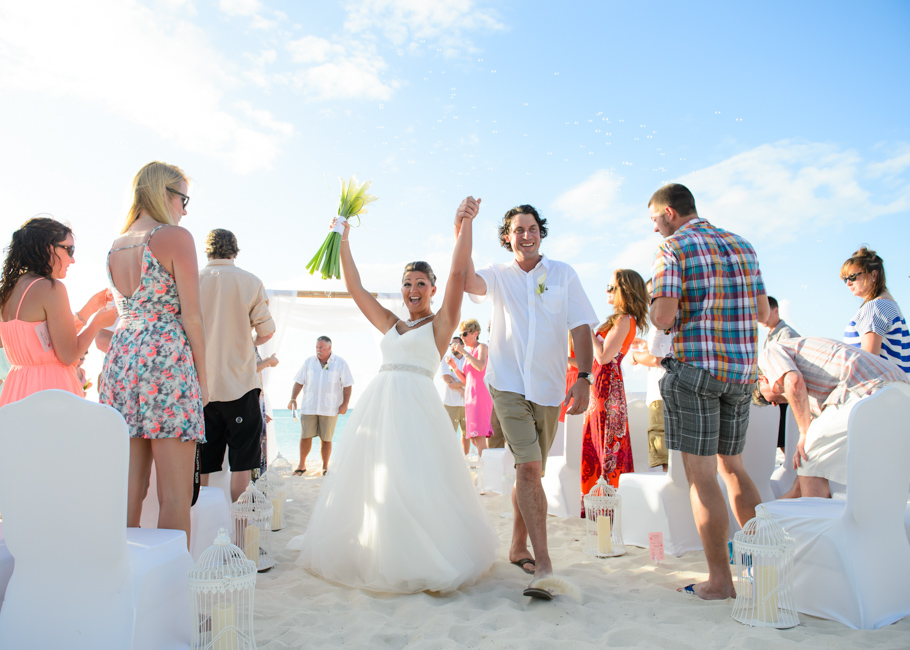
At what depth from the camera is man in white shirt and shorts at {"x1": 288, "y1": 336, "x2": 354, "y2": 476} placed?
8.95m

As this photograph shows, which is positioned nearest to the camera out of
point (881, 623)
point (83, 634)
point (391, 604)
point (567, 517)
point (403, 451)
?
point (83, 634)

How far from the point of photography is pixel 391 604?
9.29 ft

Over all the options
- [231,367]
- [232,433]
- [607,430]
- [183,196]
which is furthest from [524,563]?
[183,196]

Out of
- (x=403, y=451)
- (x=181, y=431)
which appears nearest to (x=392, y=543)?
(x=403, y=451)

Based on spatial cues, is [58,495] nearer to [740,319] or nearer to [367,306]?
[367,306]

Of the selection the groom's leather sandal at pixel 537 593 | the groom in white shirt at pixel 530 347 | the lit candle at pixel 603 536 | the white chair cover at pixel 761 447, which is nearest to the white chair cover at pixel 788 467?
the white chair cover at pixel 761 447

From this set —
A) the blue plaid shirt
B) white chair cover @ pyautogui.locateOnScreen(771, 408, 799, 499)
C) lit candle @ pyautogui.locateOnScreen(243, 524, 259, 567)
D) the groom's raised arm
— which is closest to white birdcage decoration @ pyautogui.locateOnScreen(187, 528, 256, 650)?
lit candle @ pyautogui.locateOnScreen(243, 524, 259, 567)

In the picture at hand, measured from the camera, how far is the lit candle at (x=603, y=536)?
3826 mm

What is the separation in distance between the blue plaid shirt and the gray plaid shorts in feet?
0.17

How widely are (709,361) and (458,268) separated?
1433 mm

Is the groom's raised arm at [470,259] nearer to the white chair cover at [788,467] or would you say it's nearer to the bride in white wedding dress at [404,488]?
the bride in white wedding dress at [404,488]

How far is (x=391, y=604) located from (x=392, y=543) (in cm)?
29

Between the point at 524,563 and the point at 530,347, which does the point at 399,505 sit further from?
the point at 530,347

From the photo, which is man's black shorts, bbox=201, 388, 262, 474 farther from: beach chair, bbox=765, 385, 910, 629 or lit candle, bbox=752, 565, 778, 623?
beach chair, bbox=765, 385, 910, 629
